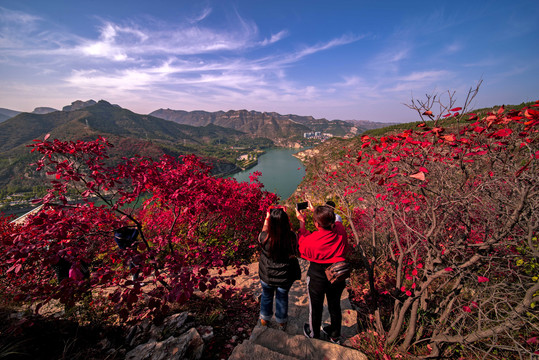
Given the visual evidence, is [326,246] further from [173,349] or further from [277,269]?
[173,349]

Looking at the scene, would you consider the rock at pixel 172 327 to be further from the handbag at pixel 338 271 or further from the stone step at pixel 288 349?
the handbag at pixel 338 271

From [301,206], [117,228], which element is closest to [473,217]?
[301,206]

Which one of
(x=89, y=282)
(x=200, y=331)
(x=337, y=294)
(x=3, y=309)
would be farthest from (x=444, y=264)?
(x=3, y=309)

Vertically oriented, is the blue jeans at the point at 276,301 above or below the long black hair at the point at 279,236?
below

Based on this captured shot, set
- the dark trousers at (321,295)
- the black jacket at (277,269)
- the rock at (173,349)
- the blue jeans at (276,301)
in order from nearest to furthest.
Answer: the rock at (173,349) → the dark trousers at (321,295) → the black jacket at (277,269) → the blue jeans at (276,301)

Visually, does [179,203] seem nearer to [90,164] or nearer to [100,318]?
[90,164]

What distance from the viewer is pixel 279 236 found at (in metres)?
2.42

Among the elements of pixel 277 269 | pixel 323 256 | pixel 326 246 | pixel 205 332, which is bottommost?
pixel 205 332

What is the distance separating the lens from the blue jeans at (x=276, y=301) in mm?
2650

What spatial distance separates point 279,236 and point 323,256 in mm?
568

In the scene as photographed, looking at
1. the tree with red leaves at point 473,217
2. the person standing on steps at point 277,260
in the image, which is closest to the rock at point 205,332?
the person standing on steps at point 277,260

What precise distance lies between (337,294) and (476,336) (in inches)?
50.6

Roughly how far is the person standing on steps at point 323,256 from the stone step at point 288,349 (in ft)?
1.17

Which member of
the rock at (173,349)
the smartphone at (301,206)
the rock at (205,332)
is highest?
the smartphone at (301,206)
